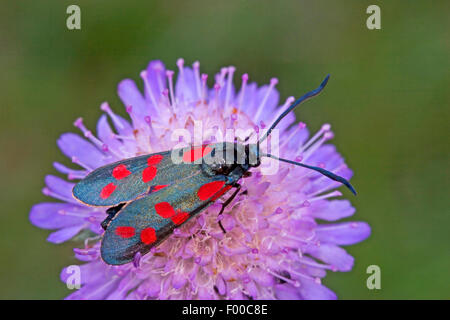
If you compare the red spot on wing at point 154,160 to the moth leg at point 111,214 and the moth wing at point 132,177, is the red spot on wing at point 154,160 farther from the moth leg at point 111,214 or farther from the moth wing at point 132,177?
the moth leg at point 111,214

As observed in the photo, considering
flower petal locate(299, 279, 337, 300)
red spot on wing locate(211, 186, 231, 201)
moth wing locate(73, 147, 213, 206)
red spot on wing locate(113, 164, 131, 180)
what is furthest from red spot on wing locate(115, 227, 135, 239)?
flower petal locate(299, 279, 337, 300)

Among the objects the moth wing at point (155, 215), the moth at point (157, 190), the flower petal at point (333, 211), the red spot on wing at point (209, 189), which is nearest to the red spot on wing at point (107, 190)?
the moth at point (157, 190)

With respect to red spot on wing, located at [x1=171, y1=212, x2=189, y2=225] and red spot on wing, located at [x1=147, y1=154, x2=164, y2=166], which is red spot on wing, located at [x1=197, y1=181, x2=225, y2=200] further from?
red spot on wing, located at [x1=147, y1=154, x2=164, y2=166]

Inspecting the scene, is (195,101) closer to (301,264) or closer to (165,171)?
(165,171)

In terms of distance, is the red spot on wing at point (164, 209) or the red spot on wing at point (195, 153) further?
the red spot on wing at point (195, 153)
